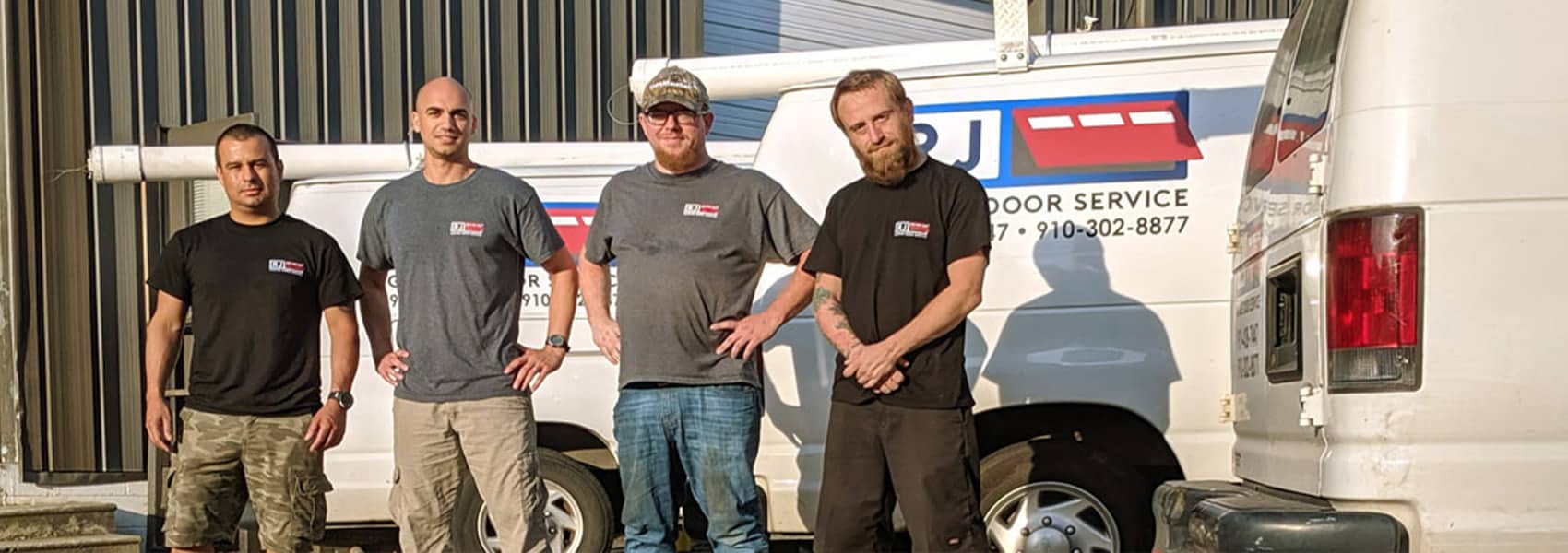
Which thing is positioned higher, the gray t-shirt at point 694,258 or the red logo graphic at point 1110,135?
the red logo graphic at point 1110,135

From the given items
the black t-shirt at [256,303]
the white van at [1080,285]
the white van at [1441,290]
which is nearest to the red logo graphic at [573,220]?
the white van at [1080,285]

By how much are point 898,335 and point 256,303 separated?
214cm

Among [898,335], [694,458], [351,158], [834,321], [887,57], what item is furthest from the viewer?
[351,158]

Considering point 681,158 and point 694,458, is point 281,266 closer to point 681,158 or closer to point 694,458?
point 681,158

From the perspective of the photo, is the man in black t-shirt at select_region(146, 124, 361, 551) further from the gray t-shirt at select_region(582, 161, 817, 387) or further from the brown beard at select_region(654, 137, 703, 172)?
the brown beard at select_region(654, 137, 703, 172)

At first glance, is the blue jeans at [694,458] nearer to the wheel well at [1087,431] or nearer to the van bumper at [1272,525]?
the van bumper at [1272,525]

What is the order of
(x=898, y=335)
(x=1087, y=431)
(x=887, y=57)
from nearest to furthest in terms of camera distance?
1. (x=898, y=335)
2. (x=1087, y=431)
3. (x=887, y=57)

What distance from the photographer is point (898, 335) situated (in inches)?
177

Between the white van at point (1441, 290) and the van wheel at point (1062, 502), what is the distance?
2127 mm

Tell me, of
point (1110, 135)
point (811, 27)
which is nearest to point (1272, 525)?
point (1110, 135)

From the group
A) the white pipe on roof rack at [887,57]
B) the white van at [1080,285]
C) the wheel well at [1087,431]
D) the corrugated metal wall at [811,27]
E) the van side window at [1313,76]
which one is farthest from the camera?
the corrugated metal wall at [811,27]

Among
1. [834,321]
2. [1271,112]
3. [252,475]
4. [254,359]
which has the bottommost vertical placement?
[252,475]

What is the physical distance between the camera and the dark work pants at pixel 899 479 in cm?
447

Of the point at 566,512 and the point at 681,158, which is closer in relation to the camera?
the point at 681,158
